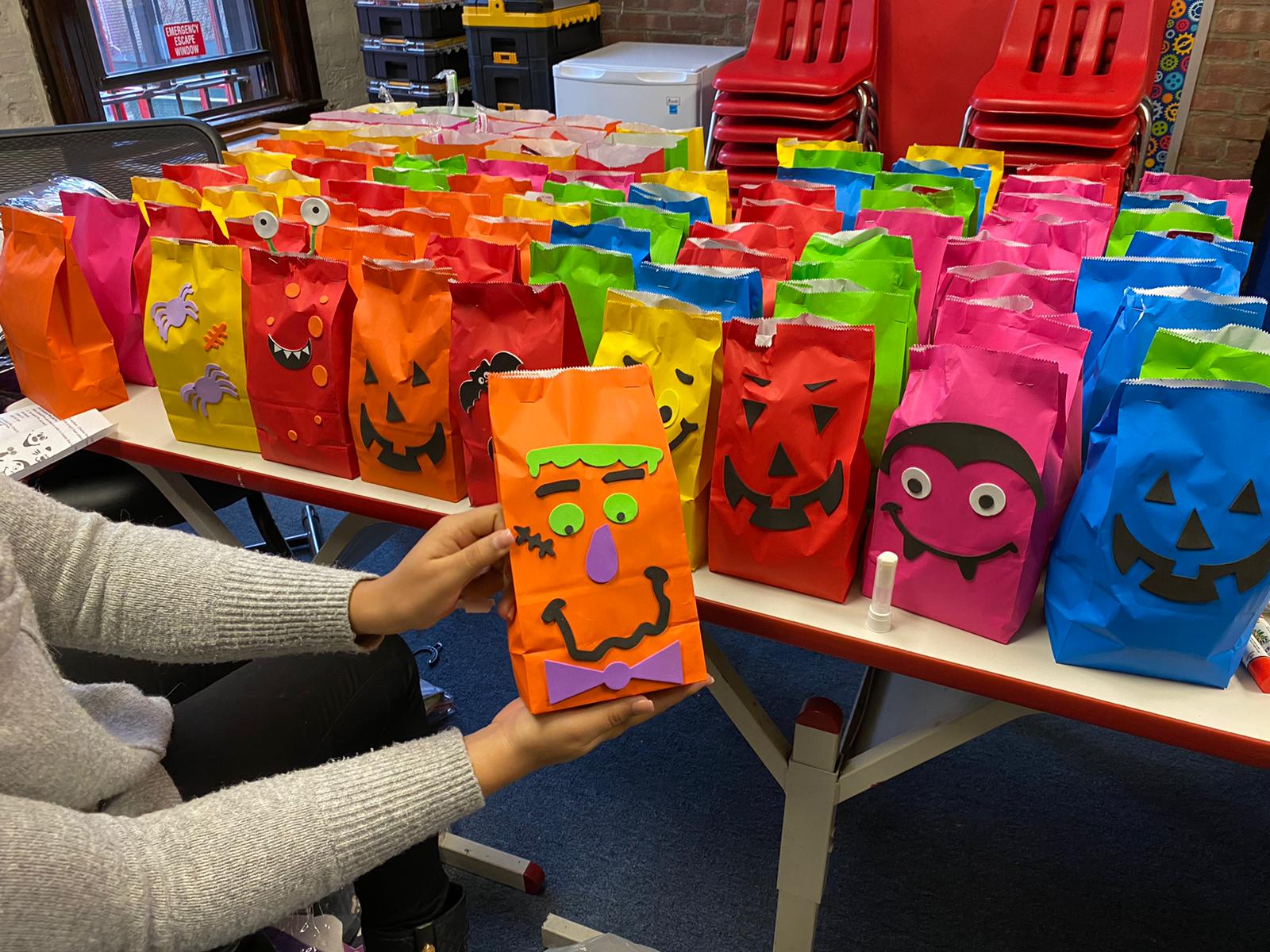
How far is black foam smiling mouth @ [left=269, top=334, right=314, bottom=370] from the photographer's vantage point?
50.6 inches

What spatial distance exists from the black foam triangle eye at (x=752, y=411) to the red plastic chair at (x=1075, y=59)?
1849 mm

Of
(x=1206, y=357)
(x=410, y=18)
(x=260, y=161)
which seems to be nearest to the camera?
(x=1206, y=357)

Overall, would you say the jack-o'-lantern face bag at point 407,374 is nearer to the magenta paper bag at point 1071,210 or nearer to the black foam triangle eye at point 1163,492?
the black foam triangle eye at point 1163,492

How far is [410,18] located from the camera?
13.5 ft

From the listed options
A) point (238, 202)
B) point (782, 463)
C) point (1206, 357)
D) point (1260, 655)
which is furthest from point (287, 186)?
point (1260, 655)

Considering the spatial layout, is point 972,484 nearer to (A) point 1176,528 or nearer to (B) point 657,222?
(A) point 1176,528

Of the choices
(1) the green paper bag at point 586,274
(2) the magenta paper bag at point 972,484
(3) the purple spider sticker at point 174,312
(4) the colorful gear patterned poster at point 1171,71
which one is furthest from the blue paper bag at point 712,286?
(4) the colorful gear patterned poster at point 1171,71

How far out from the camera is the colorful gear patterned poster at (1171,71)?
3.20 m

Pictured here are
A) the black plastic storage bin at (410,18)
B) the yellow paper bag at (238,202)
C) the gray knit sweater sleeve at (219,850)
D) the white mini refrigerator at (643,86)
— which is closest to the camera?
the gray knit sweater sleeve at (219,850)

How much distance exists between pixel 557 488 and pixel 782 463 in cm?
29

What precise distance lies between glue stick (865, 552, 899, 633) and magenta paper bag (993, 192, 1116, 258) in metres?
0.73

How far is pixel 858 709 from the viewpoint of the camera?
1396 mm

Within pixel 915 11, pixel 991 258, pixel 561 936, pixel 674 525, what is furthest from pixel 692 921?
pixel 915 11

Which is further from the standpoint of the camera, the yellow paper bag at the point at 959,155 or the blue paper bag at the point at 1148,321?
the yellow paper bag at the point at 959,155
